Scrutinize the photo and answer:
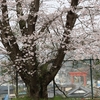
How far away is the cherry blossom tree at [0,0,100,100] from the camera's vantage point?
6297mm

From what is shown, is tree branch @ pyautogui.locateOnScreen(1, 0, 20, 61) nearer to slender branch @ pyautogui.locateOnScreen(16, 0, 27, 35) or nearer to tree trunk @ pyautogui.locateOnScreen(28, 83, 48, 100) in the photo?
slender branch @ pyautogui.locateOnScreen(16, 0, 27, 35)

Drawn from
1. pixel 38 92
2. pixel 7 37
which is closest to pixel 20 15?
pixel 7 37

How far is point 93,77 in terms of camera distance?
9.14 meters

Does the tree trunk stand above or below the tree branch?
below

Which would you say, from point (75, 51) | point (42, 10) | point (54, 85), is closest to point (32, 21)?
point (42, 10)

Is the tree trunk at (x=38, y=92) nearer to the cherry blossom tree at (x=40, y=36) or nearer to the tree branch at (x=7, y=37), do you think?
the cherry blossom tree at (x=40, y=36)

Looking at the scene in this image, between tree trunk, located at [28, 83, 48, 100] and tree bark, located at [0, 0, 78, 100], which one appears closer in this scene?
tree bark, located at [0, 0, 78, 100]

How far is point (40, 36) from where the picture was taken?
6.50 metres

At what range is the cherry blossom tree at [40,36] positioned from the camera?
6297mm

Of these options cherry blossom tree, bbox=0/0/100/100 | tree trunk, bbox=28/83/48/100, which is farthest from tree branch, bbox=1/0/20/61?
tree trunk, bbox=28/83/48/100

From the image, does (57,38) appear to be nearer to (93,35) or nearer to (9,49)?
(93,35)

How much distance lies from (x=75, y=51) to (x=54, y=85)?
282cm

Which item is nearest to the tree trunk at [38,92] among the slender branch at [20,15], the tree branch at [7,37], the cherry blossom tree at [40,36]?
the cherry blossom tree at [40,36]

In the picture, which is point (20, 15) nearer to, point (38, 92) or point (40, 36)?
point (40, 36)
